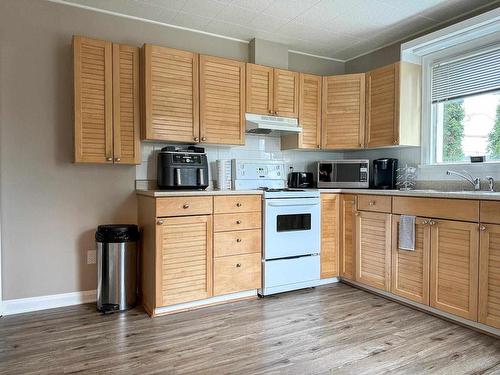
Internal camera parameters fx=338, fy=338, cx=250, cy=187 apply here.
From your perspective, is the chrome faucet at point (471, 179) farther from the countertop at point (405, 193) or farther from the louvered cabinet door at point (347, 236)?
the louvered cabinet door at point (347, 236)

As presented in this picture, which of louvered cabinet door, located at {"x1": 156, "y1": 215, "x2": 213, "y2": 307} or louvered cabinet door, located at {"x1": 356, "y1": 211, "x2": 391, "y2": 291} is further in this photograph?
louvered cabinet door, located at {"x1": 356, "y1": 211, "x2": 391, "y2": 291}

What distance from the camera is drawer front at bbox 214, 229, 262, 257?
Result: 2.84m

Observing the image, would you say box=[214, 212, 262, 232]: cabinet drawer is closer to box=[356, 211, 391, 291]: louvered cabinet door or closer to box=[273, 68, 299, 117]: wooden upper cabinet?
box=[356, 211, 391, 291]: louvered cabinet door

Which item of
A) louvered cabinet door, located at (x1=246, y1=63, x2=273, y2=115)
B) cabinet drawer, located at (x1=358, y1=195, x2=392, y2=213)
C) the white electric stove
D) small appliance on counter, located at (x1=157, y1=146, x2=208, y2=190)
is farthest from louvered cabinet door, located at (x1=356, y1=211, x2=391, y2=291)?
small appliance on counter, located at (x1=157, y1=146, x2=208, y2=190)

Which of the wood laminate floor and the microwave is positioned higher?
the microwave

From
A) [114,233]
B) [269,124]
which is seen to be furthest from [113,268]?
[269,124]

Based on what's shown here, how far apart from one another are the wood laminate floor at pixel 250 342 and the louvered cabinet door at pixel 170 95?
1523 millimetres

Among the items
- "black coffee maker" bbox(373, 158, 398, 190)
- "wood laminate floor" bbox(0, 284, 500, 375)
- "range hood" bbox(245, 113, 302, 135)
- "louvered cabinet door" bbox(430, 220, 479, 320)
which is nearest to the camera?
"wood laminate floor" bbox(0, 284, 500, 375)

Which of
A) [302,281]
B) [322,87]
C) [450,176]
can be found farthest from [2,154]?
[450,176]

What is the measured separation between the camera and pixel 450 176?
312cm

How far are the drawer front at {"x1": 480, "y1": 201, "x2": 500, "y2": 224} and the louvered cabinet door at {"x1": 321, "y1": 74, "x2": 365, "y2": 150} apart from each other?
5.05ft

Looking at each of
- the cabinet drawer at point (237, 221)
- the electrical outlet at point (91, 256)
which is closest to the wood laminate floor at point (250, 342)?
the electrical outlet at point (91, 256)

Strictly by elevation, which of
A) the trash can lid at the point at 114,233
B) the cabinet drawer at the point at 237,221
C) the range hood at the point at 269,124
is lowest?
the trash can lid at the point at 114,233

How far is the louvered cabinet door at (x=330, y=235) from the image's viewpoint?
11.1 ft
